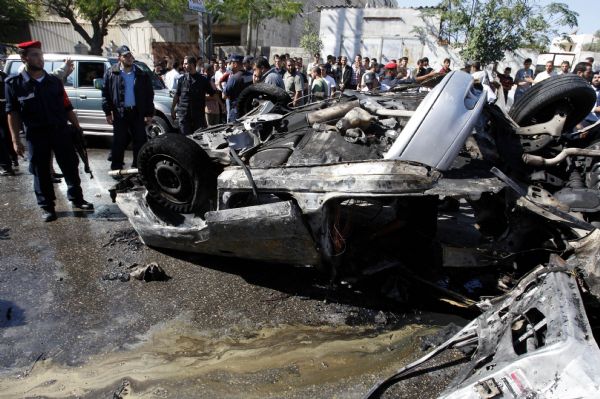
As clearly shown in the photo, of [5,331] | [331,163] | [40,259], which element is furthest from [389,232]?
[40,259]

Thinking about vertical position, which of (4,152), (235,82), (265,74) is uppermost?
(265,74)

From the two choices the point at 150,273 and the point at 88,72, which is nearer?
the point at 150,273

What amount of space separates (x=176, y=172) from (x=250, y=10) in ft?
55.4

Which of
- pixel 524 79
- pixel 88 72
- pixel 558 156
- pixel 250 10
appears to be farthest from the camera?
pixel 250 10

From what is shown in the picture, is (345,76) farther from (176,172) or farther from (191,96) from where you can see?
(176,172)

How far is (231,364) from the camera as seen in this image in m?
2.64

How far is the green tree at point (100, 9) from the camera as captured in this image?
57.2 ft

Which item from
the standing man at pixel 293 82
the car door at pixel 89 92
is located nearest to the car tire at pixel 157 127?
the car door at pixel 89 92

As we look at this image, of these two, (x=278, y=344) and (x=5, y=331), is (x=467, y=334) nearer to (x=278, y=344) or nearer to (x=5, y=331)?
(x=278, y=344)

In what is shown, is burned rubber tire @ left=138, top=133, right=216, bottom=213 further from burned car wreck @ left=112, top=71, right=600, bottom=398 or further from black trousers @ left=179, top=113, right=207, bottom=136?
black trousers @ left=179, top=113, right=207, bottom=136

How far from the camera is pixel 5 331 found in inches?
116

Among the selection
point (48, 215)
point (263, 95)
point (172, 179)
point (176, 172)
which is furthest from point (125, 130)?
point (176, 172)

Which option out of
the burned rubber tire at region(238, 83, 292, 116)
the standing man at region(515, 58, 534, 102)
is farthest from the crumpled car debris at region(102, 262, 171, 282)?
the standing man at region(515, 58, 534, 102)

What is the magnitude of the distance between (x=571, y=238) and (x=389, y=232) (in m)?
1.25
